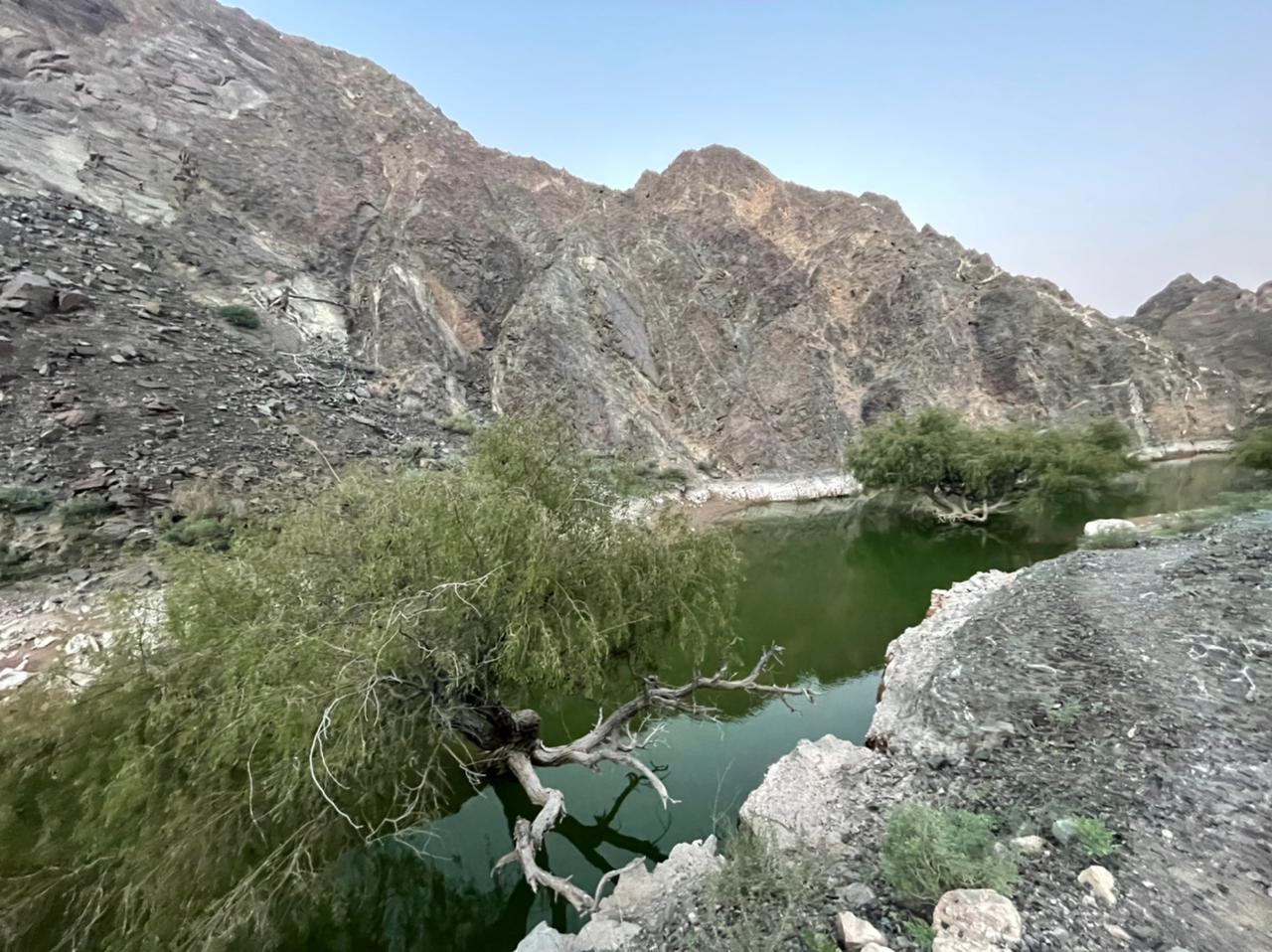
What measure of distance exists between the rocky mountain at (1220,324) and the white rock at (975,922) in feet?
173

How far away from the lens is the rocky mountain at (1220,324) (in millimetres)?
42281

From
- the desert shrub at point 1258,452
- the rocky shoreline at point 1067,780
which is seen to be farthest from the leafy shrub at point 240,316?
the desert shrub at point 1258,452

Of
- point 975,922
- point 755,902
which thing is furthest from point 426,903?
point 975,922

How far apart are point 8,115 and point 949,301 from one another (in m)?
55.0

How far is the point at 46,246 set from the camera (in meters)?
20.4

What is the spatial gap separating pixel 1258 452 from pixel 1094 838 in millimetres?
33201

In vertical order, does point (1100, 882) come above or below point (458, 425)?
above

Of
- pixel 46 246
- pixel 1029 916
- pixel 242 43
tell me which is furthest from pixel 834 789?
pixel 242 43

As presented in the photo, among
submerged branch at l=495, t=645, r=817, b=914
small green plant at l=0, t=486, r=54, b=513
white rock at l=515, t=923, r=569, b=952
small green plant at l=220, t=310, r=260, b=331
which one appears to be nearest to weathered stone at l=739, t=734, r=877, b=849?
submerged branch at l=495, t=645, r=817, b=914

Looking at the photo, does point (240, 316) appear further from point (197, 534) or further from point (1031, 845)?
point (1031, 845)

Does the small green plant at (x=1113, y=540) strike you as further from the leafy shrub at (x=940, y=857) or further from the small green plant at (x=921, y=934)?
the small green plant at (x=921, y=934)

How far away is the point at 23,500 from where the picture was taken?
43.3ft

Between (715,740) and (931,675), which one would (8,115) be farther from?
(931,675)

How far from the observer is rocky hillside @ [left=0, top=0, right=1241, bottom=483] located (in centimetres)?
2427
